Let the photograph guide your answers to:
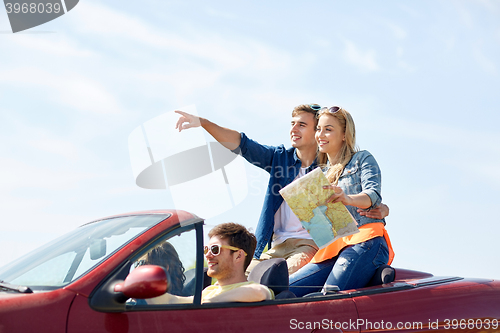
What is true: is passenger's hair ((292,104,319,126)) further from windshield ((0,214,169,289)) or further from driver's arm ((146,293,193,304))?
driver's arm ((146,293,193,304))

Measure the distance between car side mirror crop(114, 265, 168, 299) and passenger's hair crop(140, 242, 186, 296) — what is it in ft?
1.06

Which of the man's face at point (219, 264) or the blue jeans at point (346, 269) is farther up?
the man's face at point (219, 264)

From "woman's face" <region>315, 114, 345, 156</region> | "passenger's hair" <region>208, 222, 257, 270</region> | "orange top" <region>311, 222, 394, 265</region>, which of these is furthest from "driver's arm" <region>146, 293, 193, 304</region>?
"woman's face" <region>315, 114, 345, 156</region>

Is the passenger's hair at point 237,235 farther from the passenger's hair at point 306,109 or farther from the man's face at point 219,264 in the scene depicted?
the passenger's hair at point 306,109

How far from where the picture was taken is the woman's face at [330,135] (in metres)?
3.81

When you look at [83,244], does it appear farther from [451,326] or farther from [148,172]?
[451,326]

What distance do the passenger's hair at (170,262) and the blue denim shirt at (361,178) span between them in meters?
1.48

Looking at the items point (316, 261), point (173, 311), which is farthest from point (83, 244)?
point (316, 261)

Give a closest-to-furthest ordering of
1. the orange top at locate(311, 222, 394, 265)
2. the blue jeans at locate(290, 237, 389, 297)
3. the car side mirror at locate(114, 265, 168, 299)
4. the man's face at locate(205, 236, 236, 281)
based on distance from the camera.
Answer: the car side mirror at locate(114, 265, 168, 299) → the man's face at locate(205, 236, 236, 281) → the blue jeans at locate(290, 237, 389, 297) → the orange top at locate(311, 222, 394, 265)

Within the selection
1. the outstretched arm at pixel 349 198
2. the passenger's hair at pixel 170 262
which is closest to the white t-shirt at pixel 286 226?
the outstretched arm at pixel 349 198

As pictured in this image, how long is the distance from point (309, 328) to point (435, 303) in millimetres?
942

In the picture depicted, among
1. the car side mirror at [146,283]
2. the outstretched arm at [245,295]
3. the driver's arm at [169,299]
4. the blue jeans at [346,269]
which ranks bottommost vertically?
the blue jeans at [346,269]

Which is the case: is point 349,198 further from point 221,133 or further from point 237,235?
point 221,133

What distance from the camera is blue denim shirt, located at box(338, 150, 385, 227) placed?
3467 millimetres
